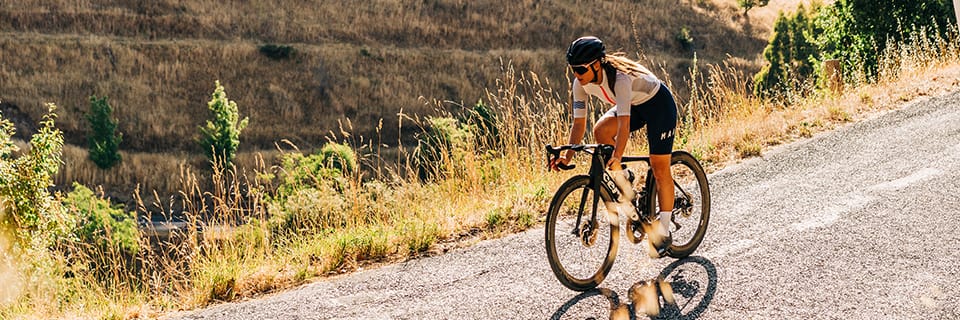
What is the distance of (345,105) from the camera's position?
67.7m

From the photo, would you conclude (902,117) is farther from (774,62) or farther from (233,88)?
(233,88)

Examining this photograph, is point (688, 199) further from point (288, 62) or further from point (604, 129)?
point (288, 62)

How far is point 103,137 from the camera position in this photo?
201 feet

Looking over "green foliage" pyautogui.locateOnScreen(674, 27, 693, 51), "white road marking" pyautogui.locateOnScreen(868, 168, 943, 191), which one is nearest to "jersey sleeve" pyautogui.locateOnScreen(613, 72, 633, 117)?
"white road marking" pyautogui.locateOnScreen(868, 168, 943, 191)

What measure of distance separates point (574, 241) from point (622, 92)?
1.04 m

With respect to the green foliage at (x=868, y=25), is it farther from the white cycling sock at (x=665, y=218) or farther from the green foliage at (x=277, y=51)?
the green foliage at (x=277, y=51)

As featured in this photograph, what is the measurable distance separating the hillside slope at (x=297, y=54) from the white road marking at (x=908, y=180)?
53.4 meters

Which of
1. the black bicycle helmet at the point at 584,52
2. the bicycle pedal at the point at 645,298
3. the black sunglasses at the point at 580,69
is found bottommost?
the bicycle pedal at the point at 645,298

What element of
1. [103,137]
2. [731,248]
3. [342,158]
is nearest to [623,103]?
[731,248]

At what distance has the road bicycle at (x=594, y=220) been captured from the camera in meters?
5.16

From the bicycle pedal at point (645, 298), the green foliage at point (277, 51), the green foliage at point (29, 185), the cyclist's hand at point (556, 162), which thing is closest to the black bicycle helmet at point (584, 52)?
the cyclist's hand at point (556, 162)

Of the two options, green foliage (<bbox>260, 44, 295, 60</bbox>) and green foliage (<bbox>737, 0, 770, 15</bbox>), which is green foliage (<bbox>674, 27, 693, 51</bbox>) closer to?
green foliage (<bbox>737, 0, 770, 15</bbox>)

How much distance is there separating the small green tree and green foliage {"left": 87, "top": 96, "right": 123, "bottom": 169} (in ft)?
20.3

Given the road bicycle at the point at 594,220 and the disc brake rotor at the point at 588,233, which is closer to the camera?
the road bicycle at the point at 594,220
